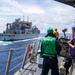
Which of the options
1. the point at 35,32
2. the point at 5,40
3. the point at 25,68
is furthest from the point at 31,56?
the point at 35,32

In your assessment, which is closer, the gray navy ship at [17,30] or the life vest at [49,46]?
the life vest at [49,46]

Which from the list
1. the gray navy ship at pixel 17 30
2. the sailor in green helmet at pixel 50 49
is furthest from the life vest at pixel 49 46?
the gray navy ship at pixel 17 30

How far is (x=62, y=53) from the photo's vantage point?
7297 millimetres

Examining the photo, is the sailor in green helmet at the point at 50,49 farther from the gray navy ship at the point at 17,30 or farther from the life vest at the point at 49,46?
the gray navy ship at the point at 17,30

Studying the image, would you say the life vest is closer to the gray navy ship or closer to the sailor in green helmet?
the sailor in green helmet

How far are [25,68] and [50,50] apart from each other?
3.81 m

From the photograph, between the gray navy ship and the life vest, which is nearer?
the life vest

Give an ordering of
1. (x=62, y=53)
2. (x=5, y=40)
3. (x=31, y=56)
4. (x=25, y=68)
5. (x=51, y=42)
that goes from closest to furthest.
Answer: (x=51, y=42) → (x=62, y=53) → (x=25, y=68) → (x=31, y=56) → (x=5, y=40)

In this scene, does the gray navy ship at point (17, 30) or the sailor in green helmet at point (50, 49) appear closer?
the sailor in green helmet at point (50, 49)

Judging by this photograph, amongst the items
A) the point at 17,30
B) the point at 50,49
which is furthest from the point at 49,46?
the point at 17,30

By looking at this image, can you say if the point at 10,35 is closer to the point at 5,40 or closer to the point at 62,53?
the point at 5,40

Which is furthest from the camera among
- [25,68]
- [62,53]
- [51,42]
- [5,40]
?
[5,40]

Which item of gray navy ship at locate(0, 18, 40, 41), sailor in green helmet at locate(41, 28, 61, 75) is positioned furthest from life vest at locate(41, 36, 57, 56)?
gray navy ship at locate(0, 18, 40, 41)

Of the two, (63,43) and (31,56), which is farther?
(31,56)
